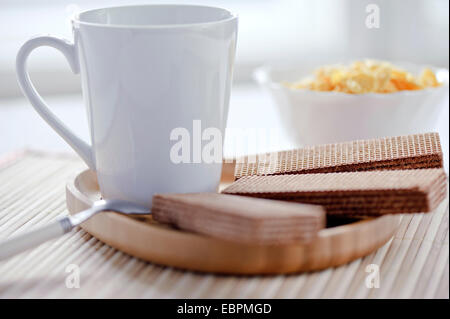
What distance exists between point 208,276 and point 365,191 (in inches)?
5.5

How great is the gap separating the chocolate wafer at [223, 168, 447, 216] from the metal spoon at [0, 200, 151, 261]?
10cm

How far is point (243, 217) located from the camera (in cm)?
42

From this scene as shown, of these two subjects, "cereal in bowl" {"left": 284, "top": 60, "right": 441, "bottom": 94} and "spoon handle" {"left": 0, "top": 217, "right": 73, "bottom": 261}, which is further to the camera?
"cereal in bowl" {"left": 284, "top": 60, "right": 441, "bottom": 94}

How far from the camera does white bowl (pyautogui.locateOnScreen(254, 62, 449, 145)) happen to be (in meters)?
0.77

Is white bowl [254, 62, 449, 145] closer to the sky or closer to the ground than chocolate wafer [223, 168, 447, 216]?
closer to the ground

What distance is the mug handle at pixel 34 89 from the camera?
543 mm

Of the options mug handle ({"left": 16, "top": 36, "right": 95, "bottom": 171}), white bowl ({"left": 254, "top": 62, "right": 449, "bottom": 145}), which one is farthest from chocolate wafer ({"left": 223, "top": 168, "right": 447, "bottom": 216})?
white bowl ({"left": 254, "top": 62, "right": 449, "bottom": 145})

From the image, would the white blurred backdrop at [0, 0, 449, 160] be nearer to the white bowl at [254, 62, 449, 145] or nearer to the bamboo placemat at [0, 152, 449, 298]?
the white bowl at [254, 62, 449, 145]

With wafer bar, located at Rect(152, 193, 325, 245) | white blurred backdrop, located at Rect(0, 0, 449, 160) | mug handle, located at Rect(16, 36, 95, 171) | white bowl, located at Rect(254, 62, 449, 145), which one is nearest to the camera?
wafer bar, located at Rect(152, 193, 325, 245)

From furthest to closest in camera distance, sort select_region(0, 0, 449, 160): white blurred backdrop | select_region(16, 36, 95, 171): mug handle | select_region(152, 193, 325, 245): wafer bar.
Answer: select_region(0, 0, 449, 160): white blurred backdrop, select_region(16, 36, 95, 171): mug handle, select_region(152, 193, 325, 245): wafer bar

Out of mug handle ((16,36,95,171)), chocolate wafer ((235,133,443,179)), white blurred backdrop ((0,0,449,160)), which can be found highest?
mug handle ((16,36,95,171))

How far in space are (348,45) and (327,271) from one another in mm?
1172

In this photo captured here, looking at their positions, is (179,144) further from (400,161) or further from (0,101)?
(0,101)

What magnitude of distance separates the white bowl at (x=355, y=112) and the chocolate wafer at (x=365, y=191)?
27 cm
